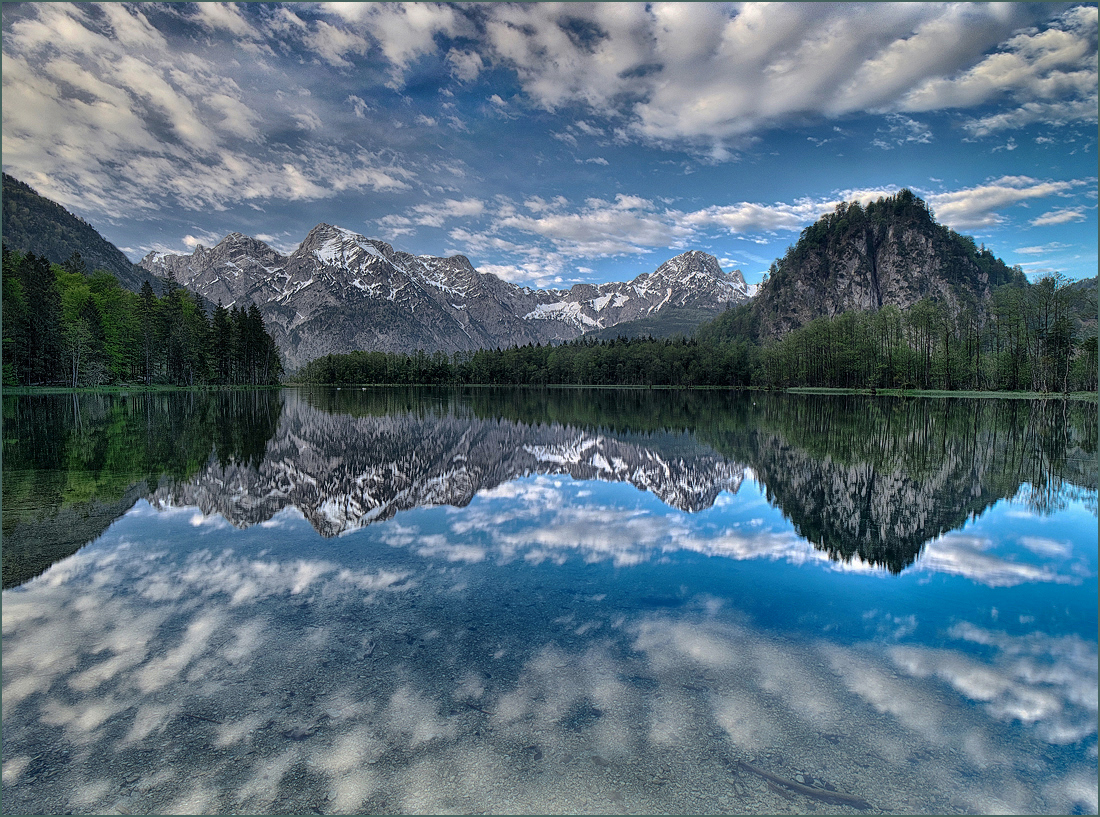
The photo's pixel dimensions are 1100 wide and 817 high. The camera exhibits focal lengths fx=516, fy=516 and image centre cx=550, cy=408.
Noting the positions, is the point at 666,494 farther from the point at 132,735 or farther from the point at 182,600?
the point at 132,735

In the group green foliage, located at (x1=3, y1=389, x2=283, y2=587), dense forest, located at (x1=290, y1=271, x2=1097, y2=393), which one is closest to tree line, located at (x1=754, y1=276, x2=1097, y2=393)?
dense forest, located at (x1=290, y1=271, x2=1097, y2=393)

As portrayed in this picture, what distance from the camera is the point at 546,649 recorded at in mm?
6953

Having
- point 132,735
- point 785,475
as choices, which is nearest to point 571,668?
point 132,735

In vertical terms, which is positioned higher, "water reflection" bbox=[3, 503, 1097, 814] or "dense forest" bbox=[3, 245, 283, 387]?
"dense forest" bbox=[3, 245, 283, 387]

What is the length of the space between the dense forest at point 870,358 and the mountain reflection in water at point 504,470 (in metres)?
56.6

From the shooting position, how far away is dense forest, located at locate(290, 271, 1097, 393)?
76312mm

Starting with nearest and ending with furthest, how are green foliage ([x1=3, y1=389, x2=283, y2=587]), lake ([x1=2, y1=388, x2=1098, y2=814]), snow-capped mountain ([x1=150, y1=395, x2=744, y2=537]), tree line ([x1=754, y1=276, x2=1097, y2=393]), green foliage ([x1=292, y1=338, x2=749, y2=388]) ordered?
lake ([x1=2, y1=388, x2=1098, y2=814]) → green foliage ([x1=3, y1=389, x2=283, y2=587]) → snow-capped mountain ([x1=150, y1=395, x2=744, y2=537]) → tree line ([x1=754, y1=276, x2=1097, y2=393]) → green foliage ([x1=292, y1=338, x2=749, y2=388])

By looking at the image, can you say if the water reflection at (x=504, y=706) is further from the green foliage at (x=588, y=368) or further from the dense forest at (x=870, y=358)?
the green foliage at (x=588, y=368)

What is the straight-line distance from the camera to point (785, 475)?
63.0 feet

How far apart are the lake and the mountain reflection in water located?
0.68 ft

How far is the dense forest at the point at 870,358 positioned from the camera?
76312 millimetres

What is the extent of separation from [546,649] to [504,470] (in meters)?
14.0

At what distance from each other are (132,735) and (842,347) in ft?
411

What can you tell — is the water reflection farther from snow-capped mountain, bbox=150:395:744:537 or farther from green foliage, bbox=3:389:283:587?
snow-capped mountain, bbox=150:395:744:537
